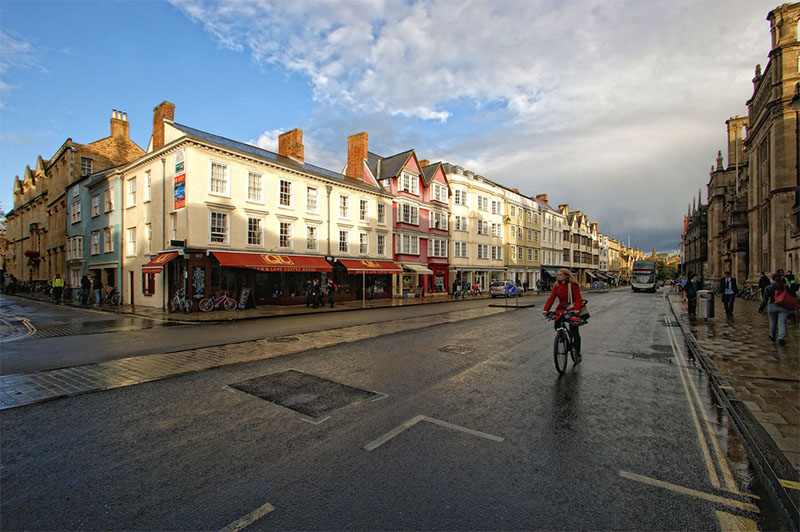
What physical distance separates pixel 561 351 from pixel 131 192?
2738cm

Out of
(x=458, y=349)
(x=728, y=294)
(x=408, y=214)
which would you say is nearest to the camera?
(x=458, y=349)

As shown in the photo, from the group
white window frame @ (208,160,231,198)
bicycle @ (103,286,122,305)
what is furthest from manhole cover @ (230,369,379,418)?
bicycle @ (103,286,122,305)

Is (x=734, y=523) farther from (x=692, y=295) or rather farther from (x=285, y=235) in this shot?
(x=285, y=235)

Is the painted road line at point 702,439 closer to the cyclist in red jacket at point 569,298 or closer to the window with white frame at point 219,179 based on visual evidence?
the cyclist in red jacket at point 569,298

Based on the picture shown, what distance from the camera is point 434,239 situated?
37.0 m

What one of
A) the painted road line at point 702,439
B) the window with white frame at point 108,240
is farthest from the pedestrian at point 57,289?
the painted road line at point 702,439

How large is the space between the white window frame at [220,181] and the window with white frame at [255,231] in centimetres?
201

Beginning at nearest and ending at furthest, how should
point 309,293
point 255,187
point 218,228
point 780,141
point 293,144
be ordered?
point 218,228, point 255,187, point 309,293, point 780,141, point 293,144

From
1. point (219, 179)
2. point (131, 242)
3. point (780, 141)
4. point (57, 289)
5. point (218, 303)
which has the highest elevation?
point (780, 141)

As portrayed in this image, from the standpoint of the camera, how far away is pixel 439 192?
1497 inches

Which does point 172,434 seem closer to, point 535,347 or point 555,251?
point 535,347

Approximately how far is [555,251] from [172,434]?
64715 millimetres

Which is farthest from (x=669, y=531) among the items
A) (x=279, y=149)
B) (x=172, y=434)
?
(x=279, y=149)

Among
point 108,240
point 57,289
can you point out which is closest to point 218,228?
point 108,240
